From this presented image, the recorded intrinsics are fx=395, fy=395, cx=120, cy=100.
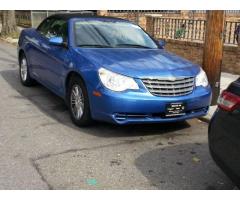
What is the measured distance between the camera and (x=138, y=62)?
5.21 metres

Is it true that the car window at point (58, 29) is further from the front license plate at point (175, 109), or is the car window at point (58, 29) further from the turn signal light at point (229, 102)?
the turn signal light at point (229, 102)

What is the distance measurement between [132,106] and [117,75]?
424 mm

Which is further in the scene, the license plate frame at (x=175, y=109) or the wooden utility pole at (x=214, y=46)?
the wooden utility pole at (x=214, y=46)

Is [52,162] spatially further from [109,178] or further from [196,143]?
[196,143]

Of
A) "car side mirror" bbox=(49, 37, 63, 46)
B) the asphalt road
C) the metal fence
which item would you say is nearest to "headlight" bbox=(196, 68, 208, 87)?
the asphalt road

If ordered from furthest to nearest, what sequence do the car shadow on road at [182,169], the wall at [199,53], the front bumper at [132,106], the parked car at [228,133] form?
1. the wall at [199,53]
2. the front bumper at [132,106]
3. the car shadow on road at [182,169]
4. the parked car at [228,133]

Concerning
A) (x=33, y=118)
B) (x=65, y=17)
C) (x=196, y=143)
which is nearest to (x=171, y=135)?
(x=196, y=143)

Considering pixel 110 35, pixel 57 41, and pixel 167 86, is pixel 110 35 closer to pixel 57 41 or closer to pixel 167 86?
pixel 57 41

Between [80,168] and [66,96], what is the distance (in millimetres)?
1844

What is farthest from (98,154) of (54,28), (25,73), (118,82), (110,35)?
(25,73)

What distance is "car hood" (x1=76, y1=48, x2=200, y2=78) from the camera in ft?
16.1

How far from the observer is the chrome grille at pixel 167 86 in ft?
15.9

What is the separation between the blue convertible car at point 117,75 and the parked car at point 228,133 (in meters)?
1.52

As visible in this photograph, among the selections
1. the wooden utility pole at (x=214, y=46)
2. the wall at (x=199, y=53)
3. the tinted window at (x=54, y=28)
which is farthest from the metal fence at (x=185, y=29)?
the tinted window at (x=54, y=28)
